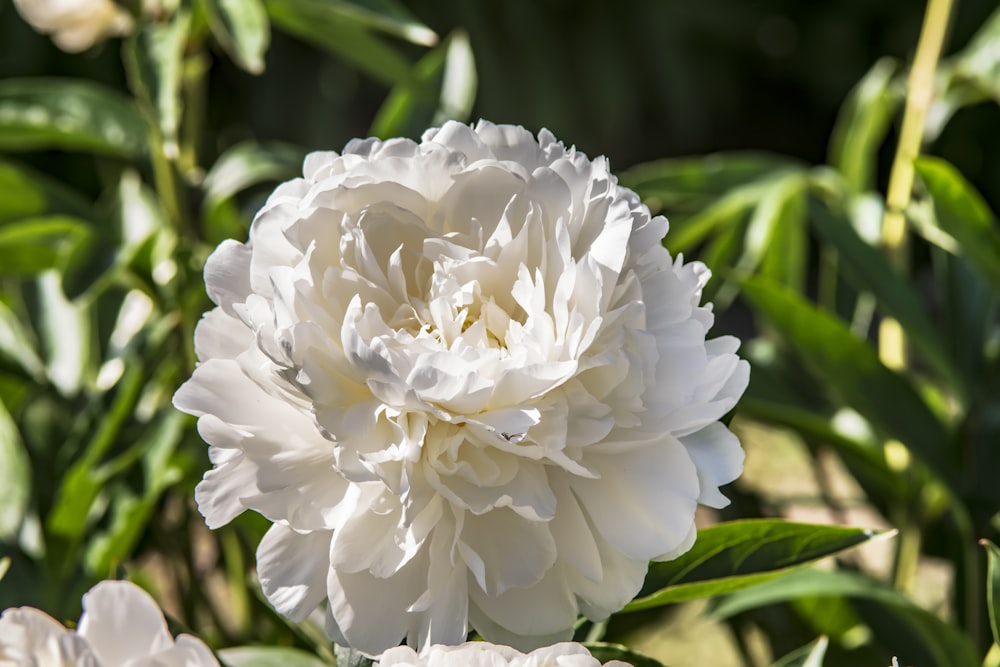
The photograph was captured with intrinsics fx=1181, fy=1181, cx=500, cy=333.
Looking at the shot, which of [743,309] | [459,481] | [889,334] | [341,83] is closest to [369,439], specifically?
[459,481]

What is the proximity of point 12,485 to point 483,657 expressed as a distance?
36 cm

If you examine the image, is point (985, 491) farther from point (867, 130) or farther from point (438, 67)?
point (438, 67)

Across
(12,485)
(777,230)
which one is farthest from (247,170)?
(777,230)

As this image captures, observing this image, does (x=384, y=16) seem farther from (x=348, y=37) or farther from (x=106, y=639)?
(x=106, y=639)

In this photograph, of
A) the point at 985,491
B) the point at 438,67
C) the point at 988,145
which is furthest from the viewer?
the point at 988,145

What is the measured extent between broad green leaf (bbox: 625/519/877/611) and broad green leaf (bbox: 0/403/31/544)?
1.06ft

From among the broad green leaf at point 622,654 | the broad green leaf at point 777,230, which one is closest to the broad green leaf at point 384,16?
the broad green leaf at point 777,230

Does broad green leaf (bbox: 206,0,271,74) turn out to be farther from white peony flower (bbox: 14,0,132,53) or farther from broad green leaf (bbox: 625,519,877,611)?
broad green leaf (bbox: 625,519,877,611)

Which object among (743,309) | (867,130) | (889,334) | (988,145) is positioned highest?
(867,130)

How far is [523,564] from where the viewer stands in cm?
34

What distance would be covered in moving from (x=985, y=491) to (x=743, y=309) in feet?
7.79

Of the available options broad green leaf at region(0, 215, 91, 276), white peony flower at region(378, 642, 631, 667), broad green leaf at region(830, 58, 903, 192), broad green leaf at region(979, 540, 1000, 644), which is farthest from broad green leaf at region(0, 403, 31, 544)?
broad green leaf at region(830, 58, 903, 192)

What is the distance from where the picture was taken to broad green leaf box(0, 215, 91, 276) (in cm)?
69

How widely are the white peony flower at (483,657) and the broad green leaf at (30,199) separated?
54cm
